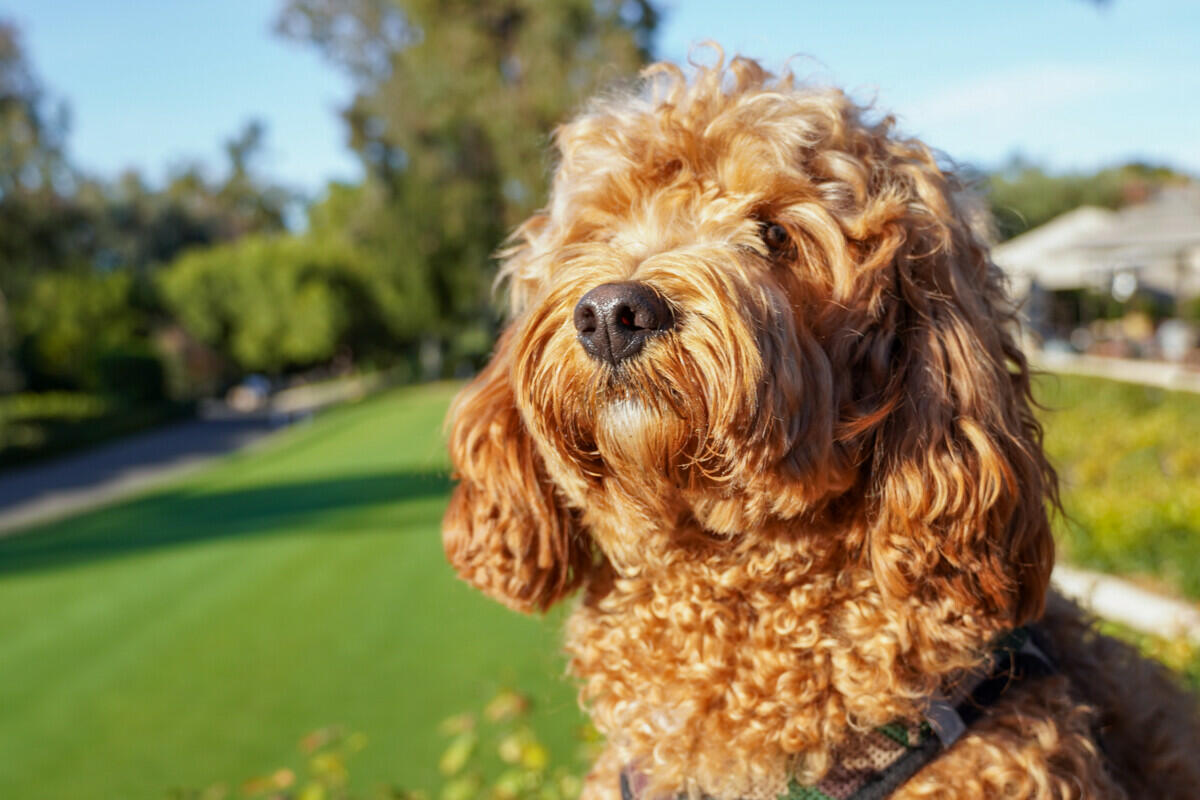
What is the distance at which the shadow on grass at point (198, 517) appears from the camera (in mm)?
13109

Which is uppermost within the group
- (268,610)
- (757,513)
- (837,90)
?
(837,90)

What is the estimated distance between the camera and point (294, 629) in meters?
A: 8.11

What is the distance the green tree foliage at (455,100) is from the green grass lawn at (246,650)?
12787 mm

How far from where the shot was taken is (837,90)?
7.06 feet

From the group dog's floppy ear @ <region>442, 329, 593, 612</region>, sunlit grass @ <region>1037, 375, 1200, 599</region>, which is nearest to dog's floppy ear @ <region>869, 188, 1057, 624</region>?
sunlit grass @ <region>1037, 375, 1200, 599</region>

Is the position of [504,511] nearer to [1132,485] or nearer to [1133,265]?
[1132,485]

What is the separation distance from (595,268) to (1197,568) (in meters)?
5.68

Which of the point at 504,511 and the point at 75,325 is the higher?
the point at 504,511

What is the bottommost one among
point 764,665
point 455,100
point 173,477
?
point 173,477

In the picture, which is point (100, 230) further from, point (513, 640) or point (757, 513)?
point (757, 513)

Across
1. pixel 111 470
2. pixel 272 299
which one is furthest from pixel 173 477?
pixel 272 299

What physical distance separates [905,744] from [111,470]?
88.7ft

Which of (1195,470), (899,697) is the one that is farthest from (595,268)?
(1195,470)

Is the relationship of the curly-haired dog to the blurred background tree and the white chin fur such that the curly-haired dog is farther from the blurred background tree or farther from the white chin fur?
the blurred background tree
